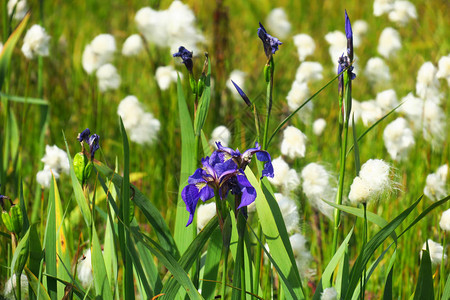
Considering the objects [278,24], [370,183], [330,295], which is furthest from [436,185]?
[278,24]

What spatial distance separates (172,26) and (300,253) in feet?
4.88

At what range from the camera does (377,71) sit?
249 cm

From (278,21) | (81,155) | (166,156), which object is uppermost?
(278,21)

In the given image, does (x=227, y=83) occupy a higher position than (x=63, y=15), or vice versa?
(x=63, y=15)

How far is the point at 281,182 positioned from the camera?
133 cm

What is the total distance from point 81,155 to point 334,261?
48 cm

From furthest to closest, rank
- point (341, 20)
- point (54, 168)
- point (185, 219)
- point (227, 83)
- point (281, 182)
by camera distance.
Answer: point (341, 20) < point (227, 83) < point (54, 168) < point (281, 182) < point (185, 219)

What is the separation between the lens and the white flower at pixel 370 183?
0.94 metres

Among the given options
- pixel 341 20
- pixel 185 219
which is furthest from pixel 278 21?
pixel 185 219

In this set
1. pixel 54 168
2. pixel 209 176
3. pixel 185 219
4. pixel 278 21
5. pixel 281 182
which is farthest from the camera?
pixel 278 21

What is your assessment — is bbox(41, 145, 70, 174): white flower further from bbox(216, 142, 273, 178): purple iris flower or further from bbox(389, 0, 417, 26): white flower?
bbox(389, 0, 417, 26): white flower

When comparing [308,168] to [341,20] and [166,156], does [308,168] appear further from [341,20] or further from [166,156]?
Result: [341,20]

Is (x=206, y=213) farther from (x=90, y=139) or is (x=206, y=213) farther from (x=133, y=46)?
(x=133, y=46)

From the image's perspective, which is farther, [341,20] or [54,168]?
[341,20]
